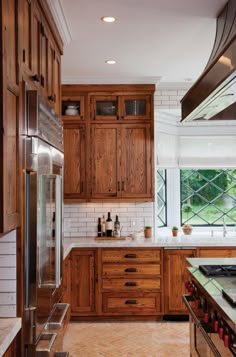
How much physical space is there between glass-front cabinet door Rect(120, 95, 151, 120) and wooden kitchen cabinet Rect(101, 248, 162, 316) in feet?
5.37

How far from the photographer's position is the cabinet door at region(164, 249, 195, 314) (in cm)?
505

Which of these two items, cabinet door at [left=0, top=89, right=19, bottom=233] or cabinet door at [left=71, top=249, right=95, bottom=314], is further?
cabinet door at [left=71, top=249, right=95, bottom=314]

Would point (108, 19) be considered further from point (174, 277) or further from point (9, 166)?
point (174, 277)

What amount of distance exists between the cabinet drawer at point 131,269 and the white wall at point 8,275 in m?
2.83

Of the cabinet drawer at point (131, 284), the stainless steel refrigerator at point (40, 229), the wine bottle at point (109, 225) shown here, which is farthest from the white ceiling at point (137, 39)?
the cabinet drawer at point (131, 284)

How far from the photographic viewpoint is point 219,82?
2264 millimetres

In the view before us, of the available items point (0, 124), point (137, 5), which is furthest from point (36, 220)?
point (137, 5)

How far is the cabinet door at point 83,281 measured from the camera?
16.6 ft

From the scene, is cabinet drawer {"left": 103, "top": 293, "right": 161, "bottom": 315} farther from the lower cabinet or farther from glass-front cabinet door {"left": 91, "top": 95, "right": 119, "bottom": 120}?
glass-front cabinet door {"left": 91, "top": 95, "right": 119, "bottom": 120}

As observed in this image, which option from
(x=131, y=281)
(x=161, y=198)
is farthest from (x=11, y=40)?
(x=161, y=198)

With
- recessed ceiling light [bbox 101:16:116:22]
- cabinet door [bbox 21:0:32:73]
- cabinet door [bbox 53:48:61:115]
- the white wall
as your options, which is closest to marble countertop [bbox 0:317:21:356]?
the white wall

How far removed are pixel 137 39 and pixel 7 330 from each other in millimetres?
2793

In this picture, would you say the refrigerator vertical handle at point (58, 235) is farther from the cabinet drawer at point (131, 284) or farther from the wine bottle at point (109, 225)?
the wine bottle at point (109, 225)

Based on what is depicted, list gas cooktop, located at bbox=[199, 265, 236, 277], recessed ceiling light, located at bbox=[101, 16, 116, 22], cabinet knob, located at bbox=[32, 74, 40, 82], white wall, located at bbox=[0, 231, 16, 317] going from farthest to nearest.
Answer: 1. recessed ceiling light, located at bbox=[101, 16, 116, 22]
2. gas cooktop, located at bbox=[199, 265, 236, 277]
3. cabinet knob, located at bbox=[32, 74, 40, 82]
4. white wall, located at bbox=[0, 231, 16, 317]
